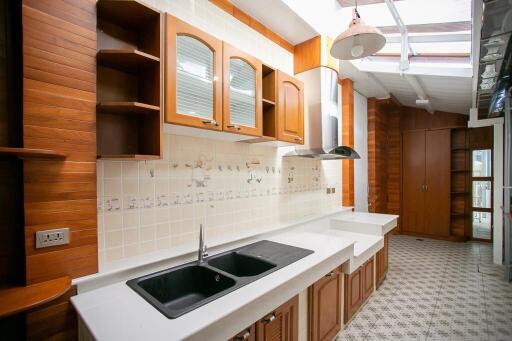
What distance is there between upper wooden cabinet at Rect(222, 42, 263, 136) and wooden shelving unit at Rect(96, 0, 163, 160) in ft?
1.41

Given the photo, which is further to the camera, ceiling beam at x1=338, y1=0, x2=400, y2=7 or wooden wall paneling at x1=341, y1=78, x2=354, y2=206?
wooden wall paneling at x1=341, y1=78, x2=354, y2=206

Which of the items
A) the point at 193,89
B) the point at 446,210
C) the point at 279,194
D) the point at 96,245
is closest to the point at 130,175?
the point at 96,245

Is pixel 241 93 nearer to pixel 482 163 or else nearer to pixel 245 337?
pixel 245 337

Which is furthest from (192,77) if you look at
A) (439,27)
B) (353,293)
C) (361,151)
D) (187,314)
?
(361,151)

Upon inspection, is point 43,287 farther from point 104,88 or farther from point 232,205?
point 232,205

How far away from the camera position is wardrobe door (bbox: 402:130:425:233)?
5223 mm

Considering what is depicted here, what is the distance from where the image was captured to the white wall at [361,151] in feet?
13.5

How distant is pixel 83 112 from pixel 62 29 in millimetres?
364

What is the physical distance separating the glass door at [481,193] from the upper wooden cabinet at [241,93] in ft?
17.0

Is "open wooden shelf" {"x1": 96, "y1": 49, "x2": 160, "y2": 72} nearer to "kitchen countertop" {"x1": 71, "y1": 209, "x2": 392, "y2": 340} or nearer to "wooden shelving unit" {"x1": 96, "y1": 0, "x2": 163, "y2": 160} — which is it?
"wooden shelving unit" {"x1": 96, "y1": 0, "x2": 163, "y2": 160}

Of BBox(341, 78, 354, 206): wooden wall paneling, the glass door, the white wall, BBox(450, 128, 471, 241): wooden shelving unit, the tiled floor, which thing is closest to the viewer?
the tiled floor

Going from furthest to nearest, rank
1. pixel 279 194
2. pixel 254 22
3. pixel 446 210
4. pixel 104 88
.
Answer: pixel 446 210 → pixel 279 194 → pixel 254 22 → pixel 104 88

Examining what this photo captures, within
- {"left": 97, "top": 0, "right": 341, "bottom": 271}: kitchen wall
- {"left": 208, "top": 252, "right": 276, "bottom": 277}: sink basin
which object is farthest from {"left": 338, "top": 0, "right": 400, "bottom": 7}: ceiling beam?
{"left": 208, "top": 252, "right": 276, "bottom": 277}: sink basin

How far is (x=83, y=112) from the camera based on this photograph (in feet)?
3.85
